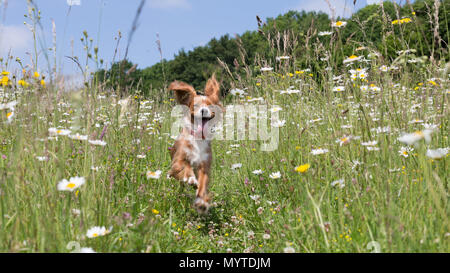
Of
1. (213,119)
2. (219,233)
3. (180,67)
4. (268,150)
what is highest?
(180,67)

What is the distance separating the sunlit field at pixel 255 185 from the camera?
1.86 metres

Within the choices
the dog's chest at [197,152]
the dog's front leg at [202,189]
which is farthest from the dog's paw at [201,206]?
the dog's chest at [197,152]

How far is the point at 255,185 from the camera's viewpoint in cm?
340

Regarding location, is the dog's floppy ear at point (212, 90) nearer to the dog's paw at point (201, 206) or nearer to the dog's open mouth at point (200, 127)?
the dog's open mouth at point (200, 127)

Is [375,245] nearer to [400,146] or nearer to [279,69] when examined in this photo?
[400,146]

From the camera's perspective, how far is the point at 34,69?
289 cm
